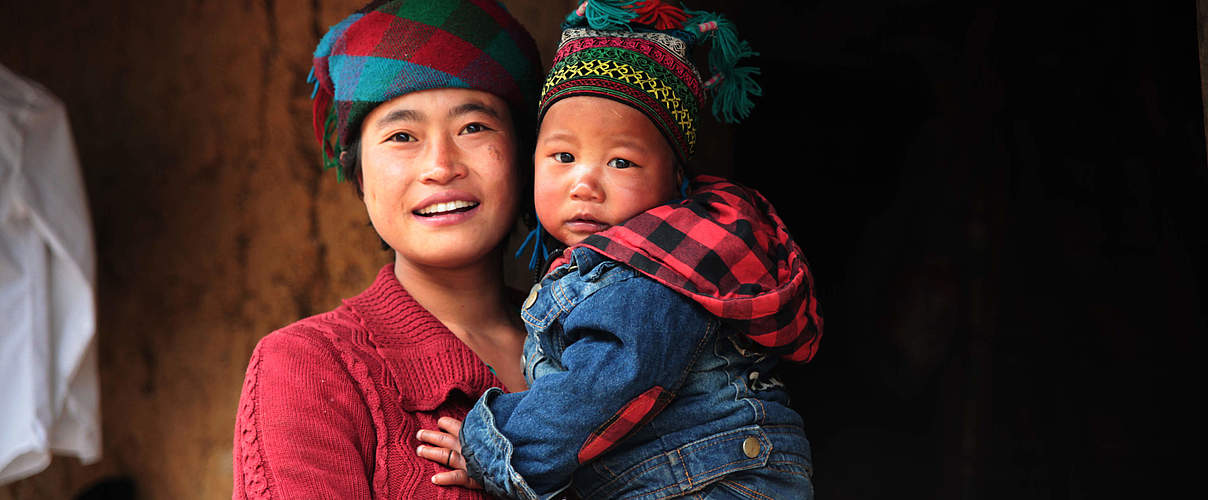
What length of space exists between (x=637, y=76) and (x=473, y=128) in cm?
37

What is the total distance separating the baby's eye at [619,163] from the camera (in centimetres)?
161

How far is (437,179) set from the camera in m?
1.73

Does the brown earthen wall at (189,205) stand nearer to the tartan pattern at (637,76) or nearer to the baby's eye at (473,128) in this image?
the baby's eye at (473,128)

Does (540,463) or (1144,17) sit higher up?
(1144,17)

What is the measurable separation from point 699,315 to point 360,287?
5.53ft

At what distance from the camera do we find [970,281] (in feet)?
8.92

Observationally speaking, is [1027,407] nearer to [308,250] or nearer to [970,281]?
[970,281]

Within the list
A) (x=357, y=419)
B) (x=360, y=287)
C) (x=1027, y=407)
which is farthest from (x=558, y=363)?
(x=1027, y=407)

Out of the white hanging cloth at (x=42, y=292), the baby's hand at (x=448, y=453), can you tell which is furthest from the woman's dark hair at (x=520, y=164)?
the white hanging cloth at (x=42, y=292)

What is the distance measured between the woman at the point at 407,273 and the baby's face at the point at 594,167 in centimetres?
21

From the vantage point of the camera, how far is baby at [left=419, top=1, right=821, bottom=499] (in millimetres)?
1419

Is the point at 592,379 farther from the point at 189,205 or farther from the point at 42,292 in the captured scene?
the point at 189,205

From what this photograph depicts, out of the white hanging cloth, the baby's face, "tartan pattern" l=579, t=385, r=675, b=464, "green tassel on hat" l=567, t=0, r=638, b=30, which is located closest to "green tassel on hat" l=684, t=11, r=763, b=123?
"green tassel on hat" l=567, t=0, r=638, b=30

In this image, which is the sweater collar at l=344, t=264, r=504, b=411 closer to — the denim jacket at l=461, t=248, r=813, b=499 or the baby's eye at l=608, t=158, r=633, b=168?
the denim jacket at l=461, t=248, r=813, b=499
